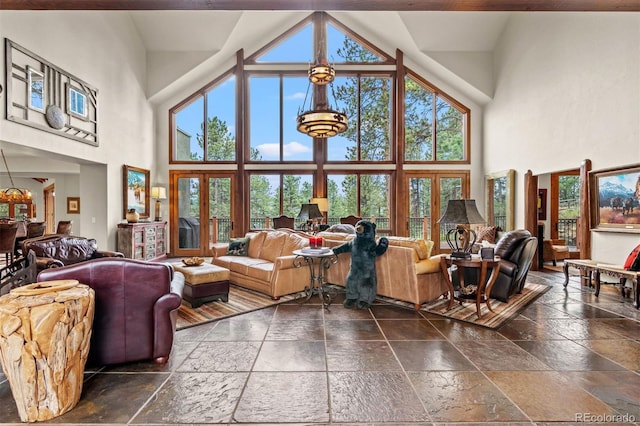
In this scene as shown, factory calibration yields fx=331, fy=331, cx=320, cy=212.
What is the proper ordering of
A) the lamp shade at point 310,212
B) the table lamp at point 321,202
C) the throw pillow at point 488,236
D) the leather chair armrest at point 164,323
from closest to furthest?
the leather chair armrest at point 164,323 < the throw pillow at point 488,236 < the lamp shade at point 310,212 < the table lamp at point 321,202

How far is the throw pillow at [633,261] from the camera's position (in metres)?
4.41

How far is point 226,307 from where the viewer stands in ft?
14.0

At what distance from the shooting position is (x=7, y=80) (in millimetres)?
4453

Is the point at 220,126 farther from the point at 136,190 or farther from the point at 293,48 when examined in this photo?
the point at 293,48

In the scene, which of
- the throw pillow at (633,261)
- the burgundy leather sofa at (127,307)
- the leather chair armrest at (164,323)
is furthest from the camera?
the throw pillow at (633,261)

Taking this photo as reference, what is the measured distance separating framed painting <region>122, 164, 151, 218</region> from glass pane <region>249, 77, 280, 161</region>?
278 cm

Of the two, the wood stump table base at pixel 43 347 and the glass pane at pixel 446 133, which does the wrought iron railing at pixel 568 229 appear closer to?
the glass pane at pixel 446 133

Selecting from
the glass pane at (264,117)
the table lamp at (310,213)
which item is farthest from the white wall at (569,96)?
the glass pane at (264,117)

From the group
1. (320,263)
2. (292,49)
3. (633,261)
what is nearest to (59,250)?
(320,263)

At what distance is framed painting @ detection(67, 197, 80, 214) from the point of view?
11141 millimetres

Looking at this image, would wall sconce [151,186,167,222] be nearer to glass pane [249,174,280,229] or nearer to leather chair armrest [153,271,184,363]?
glass pane [249,174,280,229]

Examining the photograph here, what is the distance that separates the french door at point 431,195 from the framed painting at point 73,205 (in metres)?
10.8

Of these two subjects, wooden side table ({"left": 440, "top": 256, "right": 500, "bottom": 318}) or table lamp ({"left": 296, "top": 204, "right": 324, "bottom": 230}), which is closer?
wooden side table ({"left": 440, "top": 256, "right": 500, "bottom": 318})

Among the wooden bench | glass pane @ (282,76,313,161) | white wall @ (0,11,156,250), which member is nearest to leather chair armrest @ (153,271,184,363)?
white wall @ (0,11,156,250)
